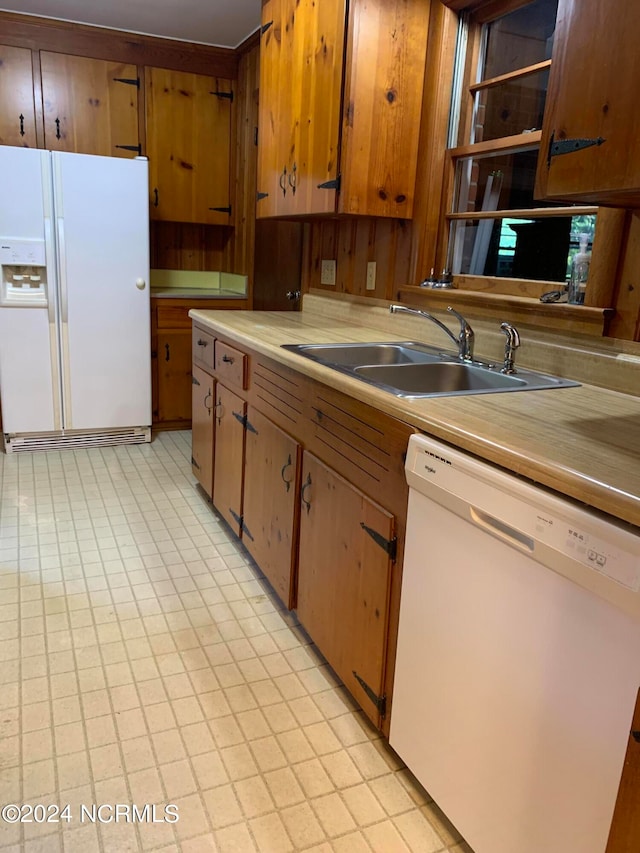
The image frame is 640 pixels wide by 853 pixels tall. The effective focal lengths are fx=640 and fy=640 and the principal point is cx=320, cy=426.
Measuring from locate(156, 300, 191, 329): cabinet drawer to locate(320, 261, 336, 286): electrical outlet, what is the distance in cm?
126

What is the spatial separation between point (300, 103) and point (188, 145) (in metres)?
1.94

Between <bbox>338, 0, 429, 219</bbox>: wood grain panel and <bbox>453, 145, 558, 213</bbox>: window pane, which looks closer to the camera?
<bbox>453, 145, 558, 213</bbox>: window pane

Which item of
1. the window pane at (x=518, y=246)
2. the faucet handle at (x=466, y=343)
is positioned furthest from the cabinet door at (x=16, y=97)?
the faucet handle at (x=466, y=343)

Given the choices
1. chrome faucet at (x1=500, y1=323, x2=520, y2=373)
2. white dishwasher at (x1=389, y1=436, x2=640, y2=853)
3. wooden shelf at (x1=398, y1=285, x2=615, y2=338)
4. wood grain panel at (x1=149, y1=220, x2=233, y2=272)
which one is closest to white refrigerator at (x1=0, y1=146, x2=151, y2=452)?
wood grain panel at (x1=149, y1=220, x2=233, y2=272)

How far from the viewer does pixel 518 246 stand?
6.84 ft

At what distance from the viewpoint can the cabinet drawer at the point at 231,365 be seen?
2.40m

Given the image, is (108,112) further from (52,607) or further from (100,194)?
(52,607)

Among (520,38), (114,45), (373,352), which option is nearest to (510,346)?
(373,352)

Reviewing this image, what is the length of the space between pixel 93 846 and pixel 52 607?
40.0 inches

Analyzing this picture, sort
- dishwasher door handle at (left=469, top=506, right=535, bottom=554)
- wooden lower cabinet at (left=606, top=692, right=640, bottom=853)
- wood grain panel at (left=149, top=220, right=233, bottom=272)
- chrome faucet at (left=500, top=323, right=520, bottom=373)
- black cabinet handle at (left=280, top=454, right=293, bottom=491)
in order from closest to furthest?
wooden lower cabinet at (left=606, top=692, right=640, bottom=853) → dishwasher door handle at (left=469, top=506, right=535, bottom=554) → chrome faucet at (left=500, top=323, right=520, bottom=373) → black cabinet handle at (left=280, top=454, right=293, bottom=491) → wood grain panel at (left=149, top=220, right=233, bottom=272)

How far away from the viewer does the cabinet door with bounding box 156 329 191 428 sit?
4133 millimetres

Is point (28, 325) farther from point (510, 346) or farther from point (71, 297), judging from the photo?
point (510, 346)

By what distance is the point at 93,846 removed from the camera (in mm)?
1344

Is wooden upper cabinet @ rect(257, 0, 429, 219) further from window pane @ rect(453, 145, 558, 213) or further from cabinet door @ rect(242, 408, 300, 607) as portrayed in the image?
cabinet door @ rect(242, 408, 300, 607)
